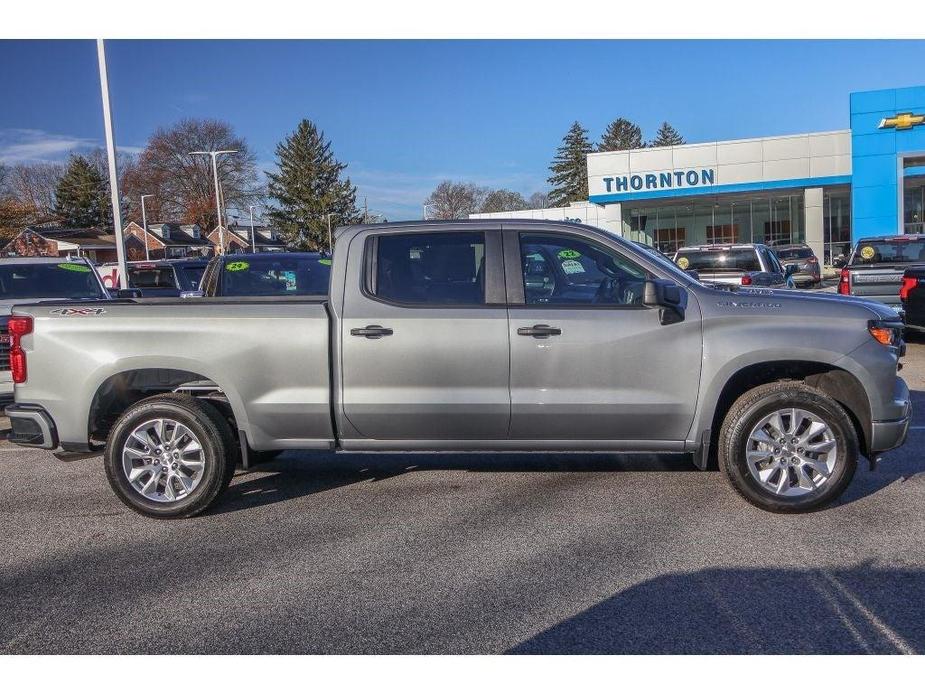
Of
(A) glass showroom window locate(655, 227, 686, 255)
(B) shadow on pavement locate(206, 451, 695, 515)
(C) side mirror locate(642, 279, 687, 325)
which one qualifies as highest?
(A) glass showroom window locate(655, 227, 686, 255)

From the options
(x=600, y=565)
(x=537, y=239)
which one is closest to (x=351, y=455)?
(x=537, y=239)

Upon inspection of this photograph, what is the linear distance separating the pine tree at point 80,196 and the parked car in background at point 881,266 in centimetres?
9158

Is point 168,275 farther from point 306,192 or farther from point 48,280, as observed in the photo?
point 306,192

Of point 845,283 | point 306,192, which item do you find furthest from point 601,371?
point 306,192

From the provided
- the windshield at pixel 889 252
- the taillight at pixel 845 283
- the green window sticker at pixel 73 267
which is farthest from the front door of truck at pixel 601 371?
the windshield at pixel 889 252

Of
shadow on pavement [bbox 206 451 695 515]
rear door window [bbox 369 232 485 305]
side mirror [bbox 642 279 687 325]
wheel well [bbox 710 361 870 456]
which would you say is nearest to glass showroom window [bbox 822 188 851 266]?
shadow on pavement [bbox 206 451 695 515]

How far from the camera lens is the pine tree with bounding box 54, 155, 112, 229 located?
3688 inches

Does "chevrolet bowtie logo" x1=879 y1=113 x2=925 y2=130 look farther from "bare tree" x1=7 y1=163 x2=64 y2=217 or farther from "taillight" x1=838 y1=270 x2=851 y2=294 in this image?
"bare tree" x1=7 y1=163 x2=64 y2=217

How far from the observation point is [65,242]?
80.8 metres

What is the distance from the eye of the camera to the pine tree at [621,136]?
350 feet

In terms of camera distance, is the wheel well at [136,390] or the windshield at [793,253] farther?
the windshield at [793,253]

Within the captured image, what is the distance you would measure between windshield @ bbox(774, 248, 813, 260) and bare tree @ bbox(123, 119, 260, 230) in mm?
62411

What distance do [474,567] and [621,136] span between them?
358ft

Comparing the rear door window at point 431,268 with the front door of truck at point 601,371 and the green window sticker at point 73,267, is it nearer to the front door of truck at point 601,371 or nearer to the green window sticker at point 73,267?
the front door of truck at point 601,371
